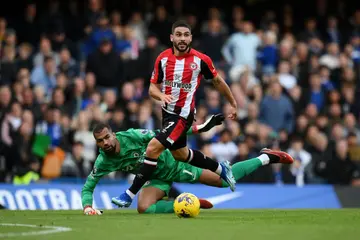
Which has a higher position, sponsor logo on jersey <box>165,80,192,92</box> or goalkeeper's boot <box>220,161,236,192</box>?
sponsor logo on jersey <box>165,80,192,92</box>

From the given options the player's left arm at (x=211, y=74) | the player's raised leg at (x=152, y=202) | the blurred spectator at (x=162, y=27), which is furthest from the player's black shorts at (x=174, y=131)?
the blurred spectator at (x=162, y=27)

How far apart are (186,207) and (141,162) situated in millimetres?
1673

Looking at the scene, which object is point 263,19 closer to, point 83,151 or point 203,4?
point 203,4

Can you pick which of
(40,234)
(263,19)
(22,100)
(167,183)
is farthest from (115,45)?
(40,234)

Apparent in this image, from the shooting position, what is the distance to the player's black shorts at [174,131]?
1211 cm

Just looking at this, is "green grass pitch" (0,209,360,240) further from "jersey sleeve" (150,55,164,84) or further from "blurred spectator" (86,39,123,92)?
"blurred spectator" (86,39,123,92)

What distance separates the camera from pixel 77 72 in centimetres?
2038

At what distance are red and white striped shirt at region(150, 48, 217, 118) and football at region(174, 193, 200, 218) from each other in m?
1.26

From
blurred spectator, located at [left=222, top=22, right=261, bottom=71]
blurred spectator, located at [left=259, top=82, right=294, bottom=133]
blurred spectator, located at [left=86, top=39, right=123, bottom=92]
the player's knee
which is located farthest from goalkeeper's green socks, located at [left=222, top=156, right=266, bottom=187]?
blurred spectator, located at [left=222, top=22, right=261, bottom=71]

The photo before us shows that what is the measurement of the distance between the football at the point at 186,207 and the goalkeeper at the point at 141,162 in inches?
46.6

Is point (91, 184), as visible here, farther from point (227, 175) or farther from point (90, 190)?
point (227, 175)

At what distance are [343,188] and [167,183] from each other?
5208mm

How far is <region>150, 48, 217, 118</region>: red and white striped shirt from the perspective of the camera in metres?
12.3

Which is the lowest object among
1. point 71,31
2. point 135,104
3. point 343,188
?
point 343,188
